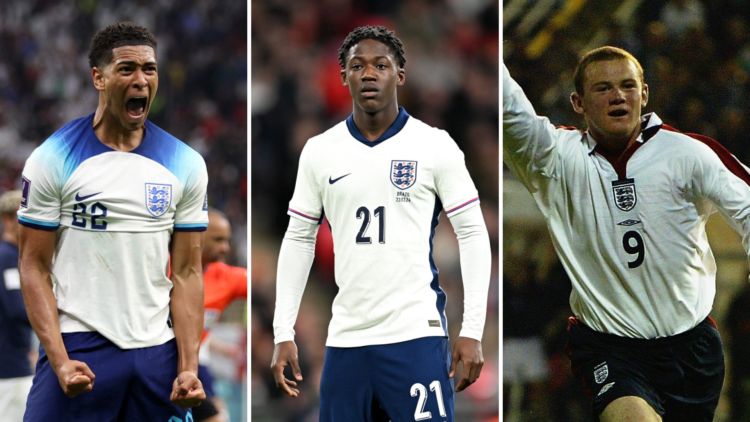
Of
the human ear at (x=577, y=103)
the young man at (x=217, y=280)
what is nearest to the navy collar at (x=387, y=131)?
the human ear at (x=577, y=103)

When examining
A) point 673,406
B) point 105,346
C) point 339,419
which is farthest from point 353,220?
point 673,406

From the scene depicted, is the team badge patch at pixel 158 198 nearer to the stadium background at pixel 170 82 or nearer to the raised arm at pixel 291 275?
the raised arm at pixel 291 275

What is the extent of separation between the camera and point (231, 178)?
5156 millimetres

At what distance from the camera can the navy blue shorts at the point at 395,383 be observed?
291cm

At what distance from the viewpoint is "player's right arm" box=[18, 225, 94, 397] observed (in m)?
2.63

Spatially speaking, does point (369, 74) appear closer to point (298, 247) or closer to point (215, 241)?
point (298, 247)

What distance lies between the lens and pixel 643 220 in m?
3.98

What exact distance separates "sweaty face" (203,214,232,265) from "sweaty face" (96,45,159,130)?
1945mm

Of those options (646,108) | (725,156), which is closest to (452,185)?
(646,108)

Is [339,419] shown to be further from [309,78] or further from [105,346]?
[309,78]

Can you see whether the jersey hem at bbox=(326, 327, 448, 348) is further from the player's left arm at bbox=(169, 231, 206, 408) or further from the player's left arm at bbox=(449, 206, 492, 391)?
the player's left arm at bbox=(169, 231, 206, 408)

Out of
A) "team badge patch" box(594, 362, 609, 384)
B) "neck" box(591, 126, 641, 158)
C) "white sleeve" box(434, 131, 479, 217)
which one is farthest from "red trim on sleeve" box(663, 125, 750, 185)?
"white sleeve" box(434, 131, 479, 217)

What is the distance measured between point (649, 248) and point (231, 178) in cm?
244

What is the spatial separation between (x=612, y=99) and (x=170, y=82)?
2674 millimetres
